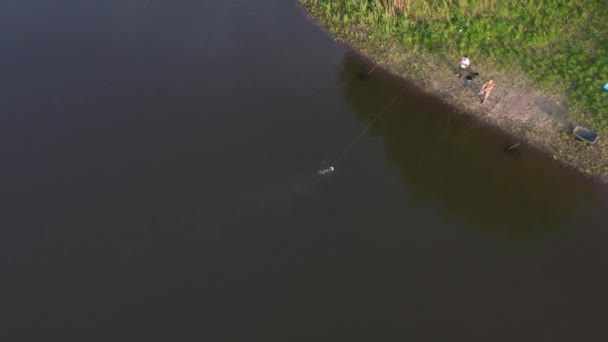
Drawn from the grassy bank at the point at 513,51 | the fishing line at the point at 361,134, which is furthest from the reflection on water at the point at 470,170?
the grassy bank at the point at 513,51

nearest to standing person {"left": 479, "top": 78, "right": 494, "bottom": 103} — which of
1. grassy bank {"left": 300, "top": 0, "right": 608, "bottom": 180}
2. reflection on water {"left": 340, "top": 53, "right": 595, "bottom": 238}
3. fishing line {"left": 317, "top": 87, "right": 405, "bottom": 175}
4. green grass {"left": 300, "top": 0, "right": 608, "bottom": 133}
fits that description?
grassy bank {"left": 300, "top": 0, "right": 608, "bottom": 180}

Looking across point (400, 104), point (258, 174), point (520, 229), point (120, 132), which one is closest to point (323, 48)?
point (400, 104)

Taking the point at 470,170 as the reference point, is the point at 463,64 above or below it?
above

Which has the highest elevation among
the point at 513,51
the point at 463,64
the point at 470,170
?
the point at 513,51

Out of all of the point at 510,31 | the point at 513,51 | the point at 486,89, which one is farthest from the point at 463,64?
the point at 510,31

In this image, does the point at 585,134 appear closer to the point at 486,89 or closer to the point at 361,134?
the point at 486,89

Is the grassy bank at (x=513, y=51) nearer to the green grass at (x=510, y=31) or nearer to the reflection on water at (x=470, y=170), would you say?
the green grass at (x=510, y=31)
